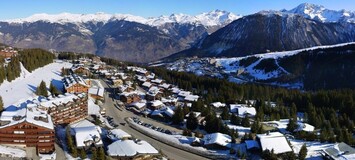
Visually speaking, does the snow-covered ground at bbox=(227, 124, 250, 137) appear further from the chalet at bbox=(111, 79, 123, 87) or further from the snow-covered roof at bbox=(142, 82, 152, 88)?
the chalet at bbox=(111, 79, 123, 87)

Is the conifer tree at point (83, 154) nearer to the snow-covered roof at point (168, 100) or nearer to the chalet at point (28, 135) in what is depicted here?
the chalet at point (28, 135)

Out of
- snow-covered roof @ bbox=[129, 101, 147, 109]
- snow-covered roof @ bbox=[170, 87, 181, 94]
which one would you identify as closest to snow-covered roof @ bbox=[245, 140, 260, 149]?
snow-covered roof @ bbox=[129, 101, 147, 109]

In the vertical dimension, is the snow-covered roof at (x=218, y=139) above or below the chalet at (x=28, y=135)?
below

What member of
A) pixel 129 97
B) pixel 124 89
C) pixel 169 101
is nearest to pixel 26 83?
pixel 124 89

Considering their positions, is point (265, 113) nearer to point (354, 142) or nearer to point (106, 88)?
point (354, 142)

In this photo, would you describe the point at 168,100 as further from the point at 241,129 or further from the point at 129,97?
the point at 241,129

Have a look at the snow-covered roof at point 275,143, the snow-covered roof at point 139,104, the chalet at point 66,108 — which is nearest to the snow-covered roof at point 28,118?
the chalet at point 66,108

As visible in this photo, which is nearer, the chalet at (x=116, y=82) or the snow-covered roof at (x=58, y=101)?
the snow-covered roof at (x=58, y=101)
